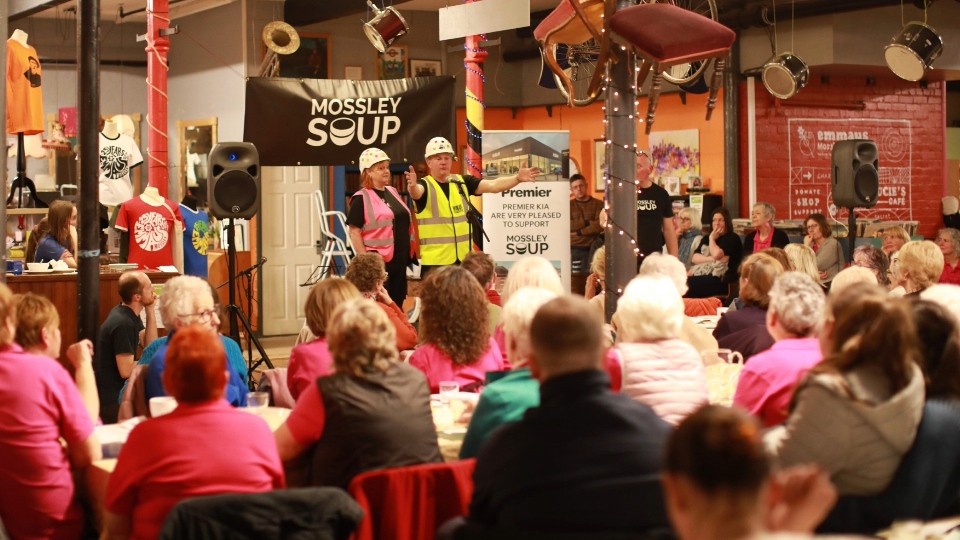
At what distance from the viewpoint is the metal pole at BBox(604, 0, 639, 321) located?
564 centimetres

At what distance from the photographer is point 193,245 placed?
8867mm

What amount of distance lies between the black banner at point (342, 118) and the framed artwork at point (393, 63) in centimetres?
315

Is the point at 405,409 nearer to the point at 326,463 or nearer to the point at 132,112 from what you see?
the point at 326,463

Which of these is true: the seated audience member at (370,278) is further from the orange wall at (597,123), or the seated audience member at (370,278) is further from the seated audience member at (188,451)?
the orange wall at (597,123)

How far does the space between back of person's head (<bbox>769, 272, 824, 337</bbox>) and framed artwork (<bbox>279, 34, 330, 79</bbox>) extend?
9.54 metres

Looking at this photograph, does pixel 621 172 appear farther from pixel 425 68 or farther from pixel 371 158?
pixel 425 68

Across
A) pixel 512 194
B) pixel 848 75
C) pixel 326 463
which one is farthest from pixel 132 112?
pixel 326 463

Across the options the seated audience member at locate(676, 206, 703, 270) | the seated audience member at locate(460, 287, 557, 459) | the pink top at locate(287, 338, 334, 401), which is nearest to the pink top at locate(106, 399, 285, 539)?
the seated audience member at locate(460, 287, 557, 459)

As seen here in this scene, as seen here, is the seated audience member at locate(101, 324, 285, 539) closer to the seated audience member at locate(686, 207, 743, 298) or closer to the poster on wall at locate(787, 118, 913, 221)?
the seated audience member at locate(686, 207, 743, 298)

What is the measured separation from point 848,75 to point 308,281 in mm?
7097

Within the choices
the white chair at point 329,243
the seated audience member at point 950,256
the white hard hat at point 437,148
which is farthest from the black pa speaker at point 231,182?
the seated audience member at point 950,256

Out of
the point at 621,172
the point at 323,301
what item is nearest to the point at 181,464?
the point at 323,301

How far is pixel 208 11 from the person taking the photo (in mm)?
12711

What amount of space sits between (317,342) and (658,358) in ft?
4.38
